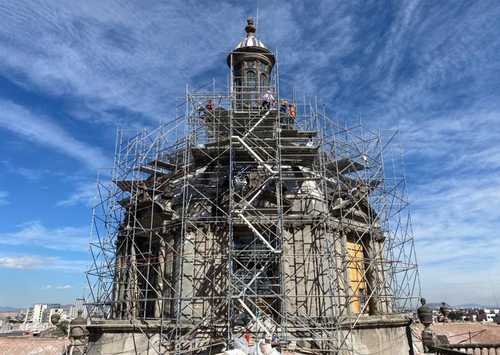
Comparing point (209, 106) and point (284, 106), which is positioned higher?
point (284, 106)

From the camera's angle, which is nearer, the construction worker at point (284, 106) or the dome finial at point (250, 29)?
the construction worker at point (284, 106)

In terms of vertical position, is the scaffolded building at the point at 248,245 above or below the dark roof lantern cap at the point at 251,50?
below

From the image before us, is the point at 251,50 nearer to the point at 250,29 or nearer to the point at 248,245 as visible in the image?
the point at 250,29

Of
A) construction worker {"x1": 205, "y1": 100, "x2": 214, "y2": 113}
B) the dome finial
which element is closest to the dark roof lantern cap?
the dome finial

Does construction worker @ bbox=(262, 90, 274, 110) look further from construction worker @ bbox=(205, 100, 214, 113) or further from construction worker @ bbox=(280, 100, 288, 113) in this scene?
construction worker @ bbox=(205, 100, 214, 113)

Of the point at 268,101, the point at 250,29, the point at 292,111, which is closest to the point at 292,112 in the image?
the point at 292,111

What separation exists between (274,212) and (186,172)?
4.27m

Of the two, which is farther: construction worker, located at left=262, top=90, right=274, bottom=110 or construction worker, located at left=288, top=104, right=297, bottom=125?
construction worker, located at left=288, top=104, right=297, bottom=125

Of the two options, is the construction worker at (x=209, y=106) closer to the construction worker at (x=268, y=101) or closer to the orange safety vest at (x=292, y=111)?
the construction worker at (x=268, y=101)

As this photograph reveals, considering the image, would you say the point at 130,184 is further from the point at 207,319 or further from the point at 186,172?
the point at 207,319

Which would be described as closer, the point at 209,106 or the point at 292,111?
the point at 209,106

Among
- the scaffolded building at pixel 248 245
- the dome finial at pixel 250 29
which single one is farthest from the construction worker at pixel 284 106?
the dome finial at pixel 250 29

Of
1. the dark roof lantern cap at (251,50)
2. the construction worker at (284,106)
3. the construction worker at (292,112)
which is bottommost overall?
the construction worker at (292,112)

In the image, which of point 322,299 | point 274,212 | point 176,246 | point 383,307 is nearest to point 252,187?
point 274,212
